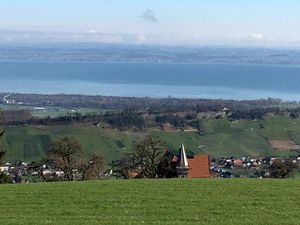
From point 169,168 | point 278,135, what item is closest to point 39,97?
point 278,135

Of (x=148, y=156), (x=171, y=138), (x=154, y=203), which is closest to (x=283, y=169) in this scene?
(x=148, y=156)

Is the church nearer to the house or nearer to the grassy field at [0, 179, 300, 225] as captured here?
the house

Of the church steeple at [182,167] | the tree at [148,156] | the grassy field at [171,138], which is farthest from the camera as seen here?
the grassy field at [171,138]

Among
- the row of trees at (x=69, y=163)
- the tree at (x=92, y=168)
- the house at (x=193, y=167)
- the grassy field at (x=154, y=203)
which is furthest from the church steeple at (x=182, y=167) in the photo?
the grassy field at (x=154, y=203)

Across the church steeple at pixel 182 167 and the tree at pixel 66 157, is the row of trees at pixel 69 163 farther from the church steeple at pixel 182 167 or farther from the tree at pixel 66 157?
the church steeple at pixel 182 167

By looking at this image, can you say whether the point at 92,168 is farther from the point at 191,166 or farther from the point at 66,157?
the point at 191,166

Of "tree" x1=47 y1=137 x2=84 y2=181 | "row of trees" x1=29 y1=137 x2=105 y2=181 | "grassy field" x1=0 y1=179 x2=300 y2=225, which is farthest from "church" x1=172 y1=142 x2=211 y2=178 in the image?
"grassy field" x1=0 y1=179 x2=300 y2=225
